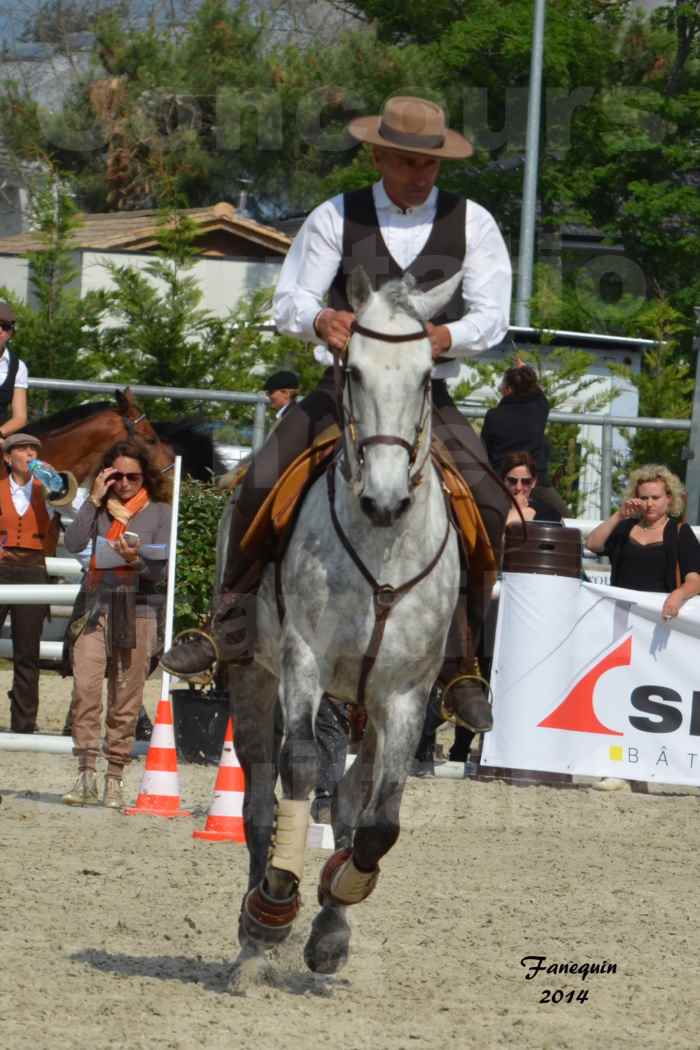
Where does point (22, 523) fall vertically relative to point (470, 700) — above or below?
below

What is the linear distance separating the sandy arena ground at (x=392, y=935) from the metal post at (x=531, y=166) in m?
15.3

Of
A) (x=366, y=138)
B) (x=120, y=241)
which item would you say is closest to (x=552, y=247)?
(x=120, y=241)

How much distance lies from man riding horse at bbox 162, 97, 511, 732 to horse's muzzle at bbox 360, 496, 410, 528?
1158 millimetres

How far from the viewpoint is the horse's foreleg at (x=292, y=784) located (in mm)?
5766

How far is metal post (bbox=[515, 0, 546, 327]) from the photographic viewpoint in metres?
24.6

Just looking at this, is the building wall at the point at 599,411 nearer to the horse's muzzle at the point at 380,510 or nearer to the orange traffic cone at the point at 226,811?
the orange traffic cone at the point at 226,811

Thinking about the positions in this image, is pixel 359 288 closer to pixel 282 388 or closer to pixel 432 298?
pixel 432 298

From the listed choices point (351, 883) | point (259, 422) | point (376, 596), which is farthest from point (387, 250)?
point (259, 422)

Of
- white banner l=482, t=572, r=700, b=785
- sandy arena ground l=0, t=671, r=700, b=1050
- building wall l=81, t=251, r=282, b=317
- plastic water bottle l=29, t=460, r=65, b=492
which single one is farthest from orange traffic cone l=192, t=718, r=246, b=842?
building wall l=81, t=251, r=282, b=317

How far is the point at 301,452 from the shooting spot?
251 inches

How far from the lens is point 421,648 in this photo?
5855mm

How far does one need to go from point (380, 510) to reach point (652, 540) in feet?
23.3

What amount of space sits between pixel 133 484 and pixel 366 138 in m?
4.95

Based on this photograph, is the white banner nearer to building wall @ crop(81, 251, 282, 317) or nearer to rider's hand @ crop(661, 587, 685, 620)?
rider's hand @ crop(661, 587, 685, 620)
